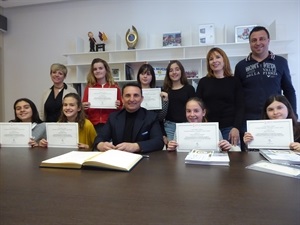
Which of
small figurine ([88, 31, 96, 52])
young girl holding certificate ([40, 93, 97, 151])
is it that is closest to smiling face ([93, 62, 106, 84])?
young girl holding certificate ([40, 93, 97, 151])

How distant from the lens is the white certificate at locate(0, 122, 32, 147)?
5.74 feet

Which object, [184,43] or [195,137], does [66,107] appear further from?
[184,43]

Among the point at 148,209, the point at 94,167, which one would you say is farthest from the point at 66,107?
the point at 148,209

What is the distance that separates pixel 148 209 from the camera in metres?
0.64

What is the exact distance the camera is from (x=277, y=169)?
0.96m

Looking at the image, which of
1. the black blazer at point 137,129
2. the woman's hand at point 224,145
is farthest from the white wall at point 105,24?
the woman's hand at point 224,145

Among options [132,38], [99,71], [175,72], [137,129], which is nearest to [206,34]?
[132,38]

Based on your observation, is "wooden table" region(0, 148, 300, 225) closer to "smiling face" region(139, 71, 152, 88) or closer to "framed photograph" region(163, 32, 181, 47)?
"smiling face" region(139, 71, 152, 88)

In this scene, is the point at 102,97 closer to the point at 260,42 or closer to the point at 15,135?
the point at 15,135

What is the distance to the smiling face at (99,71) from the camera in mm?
2303

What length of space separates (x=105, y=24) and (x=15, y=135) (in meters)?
2.98

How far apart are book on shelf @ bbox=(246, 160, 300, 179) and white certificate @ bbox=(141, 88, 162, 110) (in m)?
1.21

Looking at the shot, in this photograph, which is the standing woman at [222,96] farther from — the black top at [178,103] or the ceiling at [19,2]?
the ceiling at [19,2]

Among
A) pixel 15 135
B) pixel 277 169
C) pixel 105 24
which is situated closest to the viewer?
pixel 277 169
